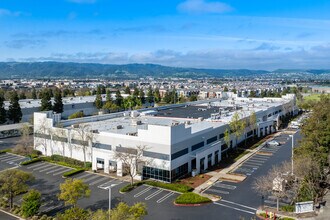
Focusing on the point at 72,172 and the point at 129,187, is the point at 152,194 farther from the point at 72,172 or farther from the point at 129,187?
the point at 72,172

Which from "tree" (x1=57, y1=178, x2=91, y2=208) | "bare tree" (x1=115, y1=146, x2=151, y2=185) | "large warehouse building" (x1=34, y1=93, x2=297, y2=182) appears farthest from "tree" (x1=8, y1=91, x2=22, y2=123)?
"tree" (x1=57, y1=178, x2=91, y2=208)

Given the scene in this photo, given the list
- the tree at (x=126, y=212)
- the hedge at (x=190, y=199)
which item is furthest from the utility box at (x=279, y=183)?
the tree at (x=126, y=212)

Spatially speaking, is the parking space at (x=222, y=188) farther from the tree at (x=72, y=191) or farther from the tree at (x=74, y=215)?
the tree at (x=74, y=215)

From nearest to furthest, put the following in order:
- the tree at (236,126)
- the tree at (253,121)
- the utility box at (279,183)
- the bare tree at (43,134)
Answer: the utility box at (279,183) < the bare tree at (43,134) < the tree at (236,126) < the tree at (253,121)

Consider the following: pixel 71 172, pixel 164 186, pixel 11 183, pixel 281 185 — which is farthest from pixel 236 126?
pixel 11 183

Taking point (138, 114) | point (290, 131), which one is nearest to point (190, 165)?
point (138, 114)

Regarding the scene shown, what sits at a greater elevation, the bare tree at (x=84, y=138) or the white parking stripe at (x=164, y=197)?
the bare tree at (x=84, y=138)

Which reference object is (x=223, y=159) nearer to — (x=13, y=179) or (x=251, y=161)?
(x=251, y=161)

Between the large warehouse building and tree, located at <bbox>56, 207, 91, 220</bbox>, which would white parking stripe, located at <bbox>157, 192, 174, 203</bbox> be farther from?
tree, located at <bbox>56, 207, 91, 220</bbox>
